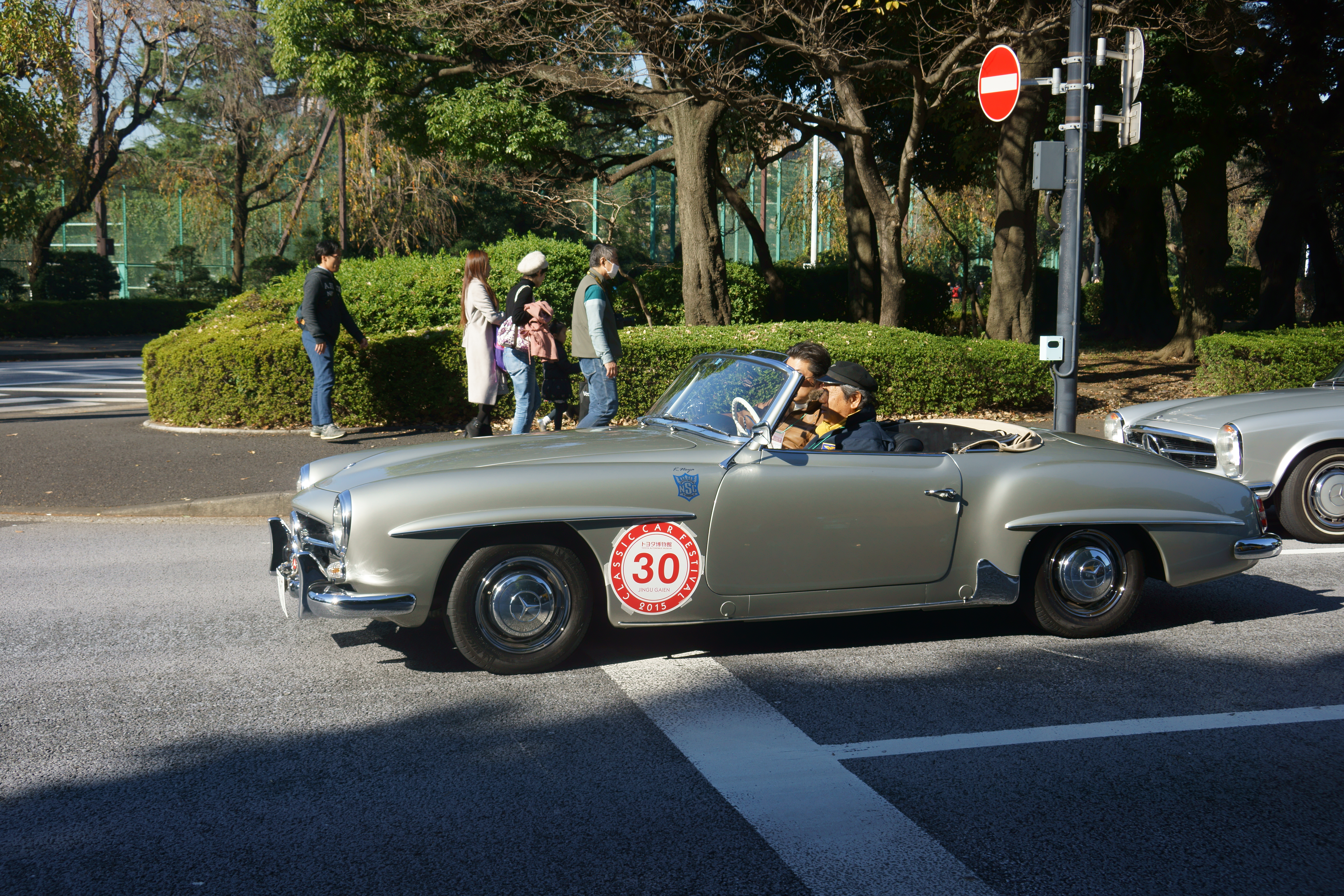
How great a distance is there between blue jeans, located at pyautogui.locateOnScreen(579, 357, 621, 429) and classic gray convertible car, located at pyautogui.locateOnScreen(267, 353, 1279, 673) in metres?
3.19

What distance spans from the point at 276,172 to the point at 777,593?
133ft

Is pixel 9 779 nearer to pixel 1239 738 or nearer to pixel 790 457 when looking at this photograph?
pixel 790 457

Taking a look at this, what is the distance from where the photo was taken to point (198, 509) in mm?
8562

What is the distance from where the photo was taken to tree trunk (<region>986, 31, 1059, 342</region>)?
15.2m

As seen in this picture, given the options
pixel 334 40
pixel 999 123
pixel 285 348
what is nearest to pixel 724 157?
pixel 999 123

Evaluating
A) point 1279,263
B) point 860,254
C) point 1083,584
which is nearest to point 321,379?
point 1083,584

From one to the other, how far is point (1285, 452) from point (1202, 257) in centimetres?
1416

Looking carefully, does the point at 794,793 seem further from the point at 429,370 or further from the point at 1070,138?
the point at 429,370

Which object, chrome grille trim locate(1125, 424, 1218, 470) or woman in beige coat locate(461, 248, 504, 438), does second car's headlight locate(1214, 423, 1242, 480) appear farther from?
woman in beige coat locate(461, 248, 504, 438)

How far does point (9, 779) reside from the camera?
369cm

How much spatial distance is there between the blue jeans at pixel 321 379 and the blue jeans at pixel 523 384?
222cm

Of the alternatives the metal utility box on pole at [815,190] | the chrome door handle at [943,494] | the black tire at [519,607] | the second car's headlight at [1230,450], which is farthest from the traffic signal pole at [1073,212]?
the metal utility box on pole at [815,190]

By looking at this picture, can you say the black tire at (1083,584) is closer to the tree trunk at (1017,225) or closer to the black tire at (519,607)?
the black tire at (519,607)

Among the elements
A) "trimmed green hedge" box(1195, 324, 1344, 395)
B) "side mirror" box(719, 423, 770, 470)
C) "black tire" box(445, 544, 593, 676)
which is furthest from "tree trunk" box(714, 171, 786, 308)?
"black tire" box(445, 544, 593, 676)
